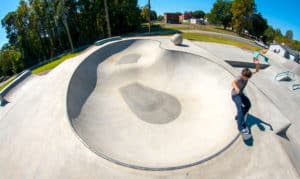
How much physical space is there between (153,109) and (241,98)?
4.47 metres

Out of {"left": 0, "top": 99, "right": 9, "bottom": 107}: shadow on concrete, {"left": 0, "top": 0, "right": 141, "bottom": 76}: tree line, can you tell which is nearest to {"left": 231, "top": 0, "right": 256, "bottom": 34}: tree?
{"left": 0, "top": 0, "right": 141, "bottom": 76}: tree line

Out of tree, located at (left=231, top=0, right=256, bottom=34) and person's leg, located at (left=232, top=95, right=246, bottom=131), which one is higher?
tree, located at (left=231, top=0, right=256, bottom=34)

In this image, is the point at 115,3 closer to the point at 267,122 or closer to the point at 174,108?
the point at 174,108

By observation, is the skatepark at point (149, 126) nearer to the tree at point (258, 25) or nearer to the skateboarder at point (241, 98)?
the skateboarder at point (241, 98)

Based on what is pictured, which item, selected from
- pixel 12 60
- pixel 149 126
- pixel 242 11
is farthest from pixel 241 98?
pixel 12 60

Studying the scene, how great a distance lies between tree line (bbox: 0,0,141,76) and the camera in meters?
26.3

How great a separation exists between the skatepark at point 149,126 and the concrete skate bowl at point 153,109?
4cm

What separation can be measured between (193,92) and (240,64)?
721 cm

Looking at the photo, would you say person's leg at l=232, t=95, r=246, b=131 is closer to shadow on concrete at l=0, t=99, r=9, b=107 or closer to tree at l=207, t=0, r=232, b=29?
shadow on concrete at l=0, t=99, r=9, b=107

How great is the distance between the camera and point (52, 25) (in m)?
27.7

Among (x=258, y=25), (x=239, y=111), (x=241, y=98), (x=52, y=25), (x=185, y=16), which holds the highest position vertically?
(x=185, y=16)

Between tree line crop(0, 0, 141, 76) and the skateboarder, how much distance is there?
25.3 metres

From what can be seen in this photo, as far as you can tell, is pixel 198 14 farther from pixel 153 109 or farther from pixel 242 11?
pixel 153 109

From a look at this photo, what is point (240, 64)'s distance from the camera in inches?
558
